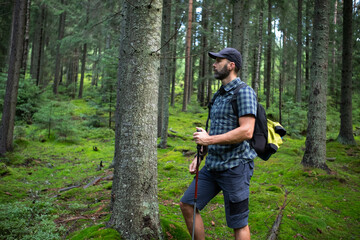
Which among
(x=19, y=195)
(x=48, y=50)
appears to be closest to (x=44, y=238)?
(x=19, y=195)

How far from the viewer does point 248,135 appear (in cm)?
229

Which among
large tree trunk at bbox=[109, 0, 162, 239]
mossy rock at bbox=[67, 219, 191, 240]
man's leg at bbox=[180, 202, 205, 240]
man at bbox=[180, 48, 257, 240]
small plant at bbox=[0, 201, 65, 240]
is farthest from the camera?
small plant at bbox=[0, 201, 65, 240]

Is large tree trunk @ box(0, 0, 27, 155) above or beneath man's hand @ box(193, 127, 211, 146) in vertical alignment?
above

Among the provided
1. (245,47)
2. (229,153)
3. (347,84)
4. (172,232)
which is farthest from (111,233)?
(347,84)

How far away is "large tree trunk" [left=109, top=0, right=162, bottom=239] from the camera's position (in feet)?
Answer: 9.29

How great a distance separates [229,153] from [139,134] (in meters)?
1.06

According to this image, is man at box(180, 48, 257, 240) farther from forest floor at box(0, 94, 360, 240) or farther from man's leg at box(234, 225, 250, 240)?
forest floor at box(0, 94, 360, 240)

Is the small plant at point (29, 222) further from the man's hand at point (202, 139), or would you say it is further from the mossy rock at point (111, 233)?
the man's hand at point (202, 139)

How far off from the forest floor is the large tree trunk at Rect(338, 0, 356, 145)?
619 mm

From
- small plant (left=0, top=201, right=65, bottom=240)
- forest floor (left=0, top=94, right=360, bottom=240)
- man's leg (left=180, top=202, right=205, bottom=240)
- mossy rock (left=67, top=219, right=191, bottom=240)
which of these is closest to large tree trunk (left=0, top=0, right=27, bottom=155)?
forest floor (left=0, top=94, right=360, bottom=240)

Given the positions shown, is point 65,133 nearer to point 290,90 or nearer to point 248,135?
point 248,135

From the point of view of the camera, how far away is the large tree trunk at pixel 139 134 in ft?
9.29

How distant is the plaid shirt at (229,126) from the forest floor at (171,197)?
1.24 metres

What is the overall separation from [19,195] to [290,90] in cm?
2575
